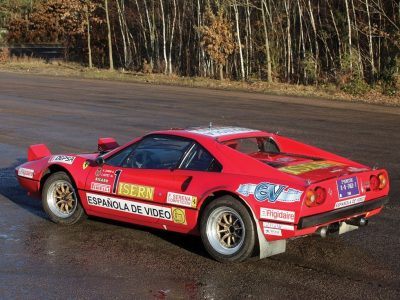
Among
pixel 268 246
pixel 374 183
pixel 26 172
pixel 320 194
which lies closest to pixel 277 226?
pixel 268 246

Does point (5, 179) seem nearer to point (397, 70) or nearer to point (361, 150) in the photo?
point (361, 150)

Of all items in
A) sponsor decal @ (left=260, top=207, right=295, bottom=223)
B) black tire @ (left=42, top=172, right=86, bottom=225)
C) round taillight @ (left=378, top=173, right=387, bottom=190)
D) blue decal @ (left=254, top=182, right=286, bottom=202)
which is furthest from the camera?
black tire @ (left=42, top=172, right=86, bottom=225)

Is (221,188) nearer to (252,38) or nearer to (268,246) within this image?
(268,246)

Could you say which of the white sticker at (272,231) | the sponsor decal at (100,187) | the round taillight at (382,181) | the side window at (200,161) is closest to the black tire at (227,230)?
the white sticker at (272,231)

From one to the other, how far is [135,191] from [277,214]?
1.70 m

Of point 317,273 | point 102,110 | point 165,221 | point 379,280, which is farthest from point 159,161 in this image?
point 102,110

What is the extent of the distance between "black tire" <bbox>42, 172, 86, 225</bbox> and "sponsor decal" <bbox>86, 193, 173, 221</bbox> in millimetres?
310

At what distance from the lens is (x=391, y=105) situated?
22312mm

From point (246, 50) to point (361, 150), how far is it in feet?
74.1

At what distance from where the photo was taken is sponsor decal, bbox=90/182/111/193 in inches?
271

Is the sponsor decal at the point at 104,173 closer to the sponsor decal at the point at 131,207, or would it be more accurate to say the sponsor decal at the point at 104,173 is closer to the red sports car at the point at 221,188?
the red sports car at the point at 221,188

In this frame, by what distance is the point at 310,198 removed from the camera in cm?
566

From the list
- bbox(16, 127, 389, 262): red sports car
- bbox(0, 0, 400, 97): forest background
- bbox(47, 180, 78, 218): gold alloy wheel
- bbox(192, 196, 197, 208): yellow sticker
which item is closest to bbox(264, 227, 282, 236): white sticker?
bbox(16, 127, 389, 262): red sports car

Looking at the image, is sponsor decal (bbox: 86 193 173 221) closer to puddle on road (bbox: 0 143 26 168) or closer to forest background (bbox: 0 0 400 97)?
puddle on road (bbox: 0 143 26 168)
